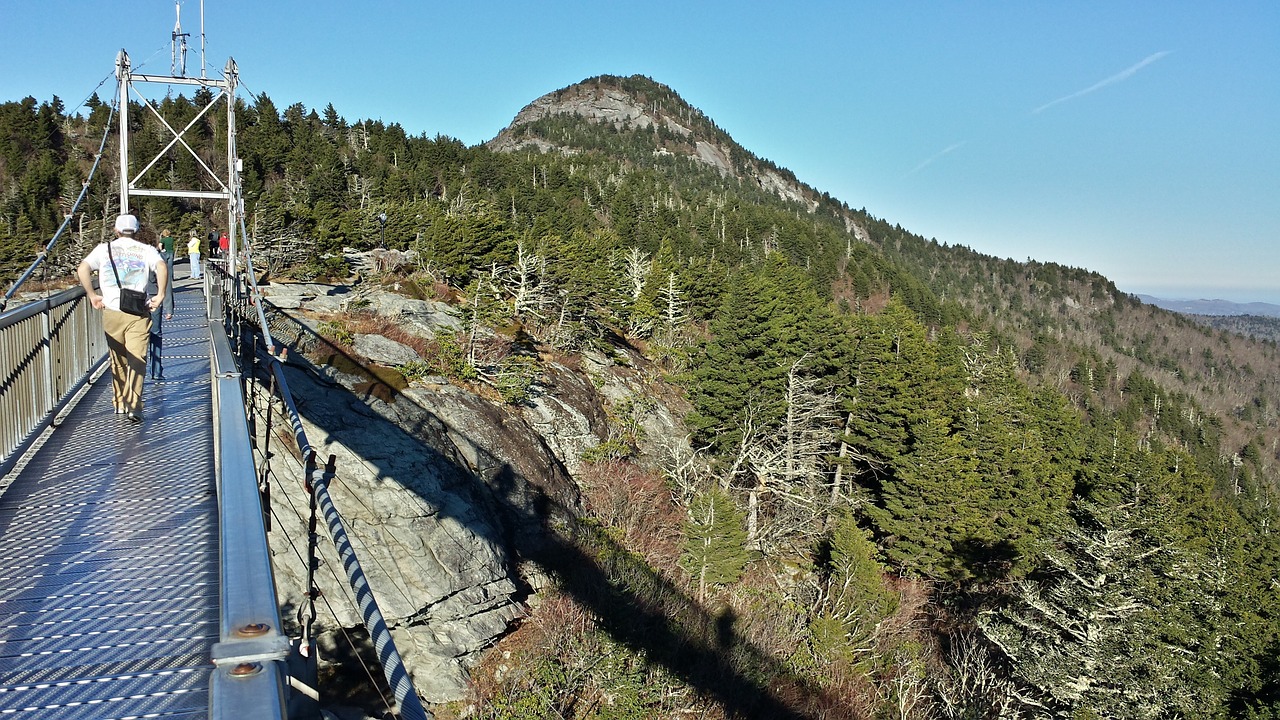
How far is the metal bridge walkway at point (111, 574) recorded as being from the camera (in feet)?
8.61

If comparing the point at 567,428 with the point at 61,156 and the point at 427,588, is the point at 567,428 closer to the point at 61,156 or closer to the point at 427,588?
the point at 427,588

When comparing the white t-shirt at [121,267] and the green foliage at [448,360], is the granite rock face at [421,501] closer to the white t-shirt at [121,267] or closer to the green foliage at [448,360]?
the green foliage at [448,360]

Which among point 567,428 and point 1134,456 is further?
point 1134,456

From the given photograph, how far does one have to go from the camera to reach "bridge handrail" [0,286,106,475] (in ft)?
18.4

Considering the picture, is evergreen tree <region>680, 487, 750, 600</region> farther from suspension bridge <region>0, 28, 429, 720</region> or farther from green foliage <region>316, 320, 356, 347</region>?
suspension bridge <region>0, 28, 429, 720</region>

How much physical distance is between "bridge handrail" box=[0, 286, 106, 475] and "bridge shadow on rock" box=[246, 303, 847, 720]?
205 inches

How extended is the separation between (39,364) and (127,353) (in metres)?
0.89

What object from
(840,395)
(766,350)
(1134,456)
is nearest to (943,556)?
(840,395)

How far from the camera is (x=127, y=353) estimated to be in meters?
6.50

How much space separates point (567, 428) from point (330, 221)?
1980cm

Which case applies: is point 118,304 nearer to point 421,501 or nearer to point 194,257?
point 421,501

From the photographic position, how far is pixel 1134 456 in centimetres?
3916

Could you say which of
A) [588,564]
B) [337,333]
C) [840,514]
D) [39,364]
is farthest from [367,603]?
[840,514]

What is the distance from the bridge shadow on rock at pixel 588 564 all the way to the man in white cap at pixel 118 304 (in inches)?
271
